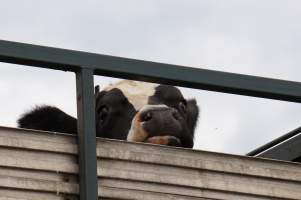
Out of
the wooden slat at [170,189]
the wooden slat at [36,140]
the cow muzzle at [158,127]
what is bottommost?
the wooden slat at [170,189]

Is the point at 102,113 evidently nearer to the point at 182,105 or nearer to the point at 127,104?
the point at 127,104

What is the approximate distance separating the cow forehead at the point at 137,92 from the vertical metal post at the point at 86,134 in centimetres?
343

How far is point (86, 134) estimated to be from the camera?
5.80 m

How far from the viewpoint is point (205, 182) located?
242 inches

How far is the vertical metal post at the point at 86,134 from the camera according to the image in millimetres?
5664

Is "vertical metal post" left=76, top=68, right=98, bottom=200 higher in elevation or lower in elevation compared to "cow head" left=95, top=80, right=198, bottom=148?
lower

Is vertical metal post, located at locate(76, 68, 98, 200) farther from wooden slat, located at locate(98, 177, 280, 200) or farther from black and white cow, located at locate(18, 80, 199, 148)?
black and white cow, located at locate(18, 80, 199, 148)

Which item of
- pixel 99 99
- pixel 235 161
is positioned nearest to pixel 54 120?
pixel 99 99

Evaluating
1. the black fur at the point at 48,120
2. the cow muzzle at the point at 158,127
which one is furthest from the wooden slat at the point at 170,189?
the black fur at the point at 48,120

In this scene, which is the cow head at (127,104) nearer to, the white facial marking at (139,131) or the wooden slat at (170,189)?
the white facial marking at (139,131)

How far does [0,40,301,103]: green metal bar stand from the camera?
5777 mm

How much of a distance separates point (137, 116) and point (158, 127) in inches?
12.4

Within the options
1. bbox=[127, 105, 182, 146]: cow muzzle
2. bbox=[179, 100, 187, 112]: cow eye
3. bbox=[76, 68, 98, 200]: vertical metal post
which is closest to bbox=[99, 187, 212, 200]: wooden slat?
bbox=[76, 68, 98, 200]: vertical metal post

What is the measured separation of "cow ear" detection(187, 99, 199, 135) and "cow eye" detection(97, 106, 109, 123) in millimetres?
1433
